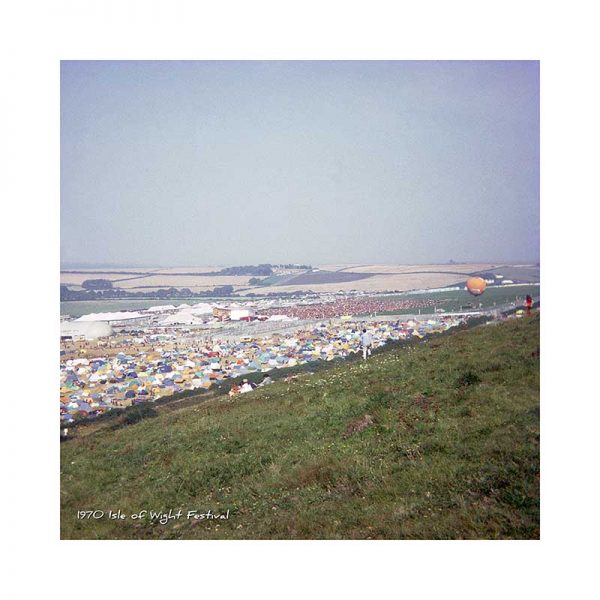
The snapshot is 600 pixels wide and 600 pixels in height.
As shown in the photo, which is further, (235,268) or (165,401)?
(235,268)

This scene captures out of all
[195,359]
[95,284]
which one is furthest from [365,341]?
[95,284]

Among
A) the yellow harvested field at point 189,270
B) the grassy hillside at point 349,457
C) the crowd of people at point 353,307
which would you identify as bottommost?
the grassy hillside at point 349,457

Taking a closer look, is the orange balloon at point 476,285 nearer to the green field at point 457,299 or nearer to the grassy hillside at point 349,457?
the green field at point 457,299

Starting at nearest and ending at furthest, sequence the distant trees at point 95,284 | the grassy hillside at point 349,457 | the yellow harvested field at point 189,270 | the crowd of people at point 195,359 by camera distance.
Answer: the grassy hillside at point 349,457 → the crowd of people at point 195,359 → the distant trees at point 95,284 → the yellow harvested field at point 189,270

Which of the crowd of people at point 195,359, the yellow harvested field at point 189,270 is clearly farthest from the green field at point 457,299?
the yellow harvested field at point 189,270

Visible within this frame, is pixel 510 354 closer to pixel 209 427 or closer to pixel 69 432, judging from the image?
pixel 209 427

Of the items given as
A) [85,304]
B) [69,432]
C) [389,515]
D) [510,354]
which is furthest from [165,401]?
[510,354]

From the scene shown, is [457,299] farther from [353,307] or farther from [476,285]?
[353,307]

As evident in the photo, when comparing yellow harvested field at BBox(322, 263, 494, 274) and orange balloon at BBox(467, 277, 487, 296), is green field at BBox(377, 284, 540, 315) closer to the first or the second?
orange balloon at BBox(467, 277, 487, 296)
